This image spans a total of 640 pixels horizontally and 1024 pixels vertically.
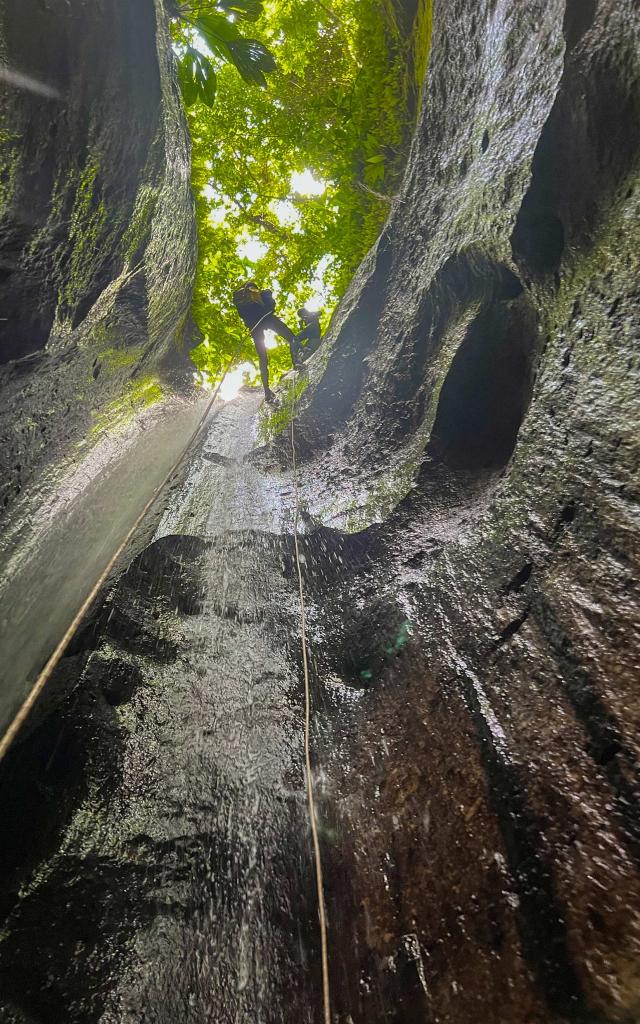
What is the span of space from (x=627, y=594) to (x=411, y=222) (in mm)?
4451

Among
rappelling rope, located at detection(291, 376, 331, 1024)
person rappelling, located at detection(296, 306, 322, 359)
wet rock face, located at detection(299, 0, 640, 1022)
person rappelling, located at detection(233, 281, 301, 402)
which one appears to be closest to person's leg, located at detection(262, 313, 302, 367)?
person rappelling, located at detection(233, 281, 301, 402)

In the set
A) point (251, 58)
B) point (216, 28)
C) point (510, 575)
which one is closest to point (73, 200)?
point (216, 28)

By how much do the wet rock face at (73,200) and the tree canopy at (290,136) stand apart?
135cm

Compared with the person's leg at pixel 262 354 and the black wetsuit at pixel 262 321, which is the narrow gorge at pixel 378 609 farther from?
the person's leg at pixel 262 354

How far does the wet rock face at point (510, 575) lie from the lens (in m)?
1.63

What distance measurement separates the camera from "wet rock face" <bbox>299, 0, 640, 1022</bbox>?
163cm

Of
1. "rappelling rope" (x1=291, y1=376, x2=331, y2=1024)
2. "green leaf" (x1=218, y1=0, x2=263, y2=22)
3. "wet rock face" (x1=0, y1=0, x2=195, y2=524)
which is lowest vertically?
"rappelling rope" (x1=291, y1=376, x2=331, y2=1024)

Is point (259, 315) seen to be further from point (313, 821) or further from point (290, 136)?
point (313, 821)

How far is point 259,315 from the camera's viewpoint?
27.5ft

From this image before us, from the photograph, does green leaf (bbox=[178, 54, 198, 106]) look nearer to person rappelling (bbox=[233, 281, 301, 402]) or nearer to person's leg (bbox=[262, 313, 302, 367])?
person rappelling (bbox=[233, 281, 301, 402])

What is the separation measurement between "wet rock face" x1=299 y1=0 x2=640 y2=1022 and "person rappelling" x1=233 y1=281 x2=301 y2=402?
4084 mm

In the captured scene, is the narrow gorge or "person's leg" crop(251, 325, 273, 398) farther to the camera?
"person's leg" crop(251, 325, 273, 398)

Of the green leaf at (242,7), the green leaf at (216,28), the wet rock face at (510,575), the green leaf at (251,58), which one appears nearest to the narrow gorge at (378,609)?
the wet rock face at (510,575)

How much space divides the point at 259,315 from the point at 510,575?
7121 millimetres
